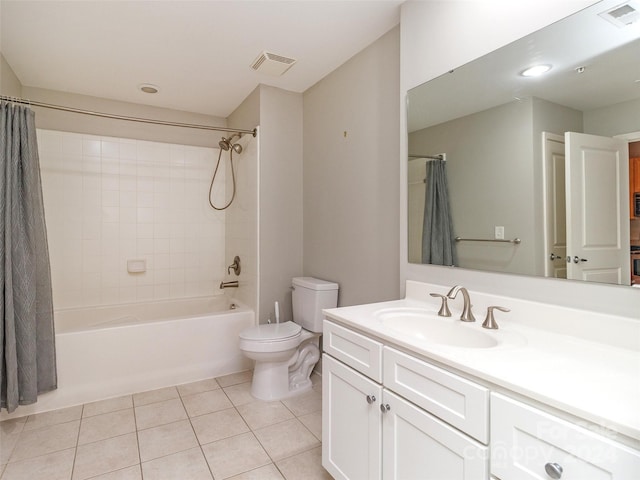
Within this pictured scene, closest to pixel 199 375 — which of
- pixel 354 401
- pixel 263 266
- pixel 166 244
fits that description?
pixel 263 266

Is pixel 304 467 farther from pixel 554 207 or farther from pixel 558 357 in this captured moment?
pixel 554 207

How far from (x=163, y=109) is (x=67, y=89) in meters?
0.79

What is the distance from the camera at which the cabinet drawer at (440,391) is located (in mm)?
898

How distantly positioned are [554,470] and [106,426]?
7.78 ft

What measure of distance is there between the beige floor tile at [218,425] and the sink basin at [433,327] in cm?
122

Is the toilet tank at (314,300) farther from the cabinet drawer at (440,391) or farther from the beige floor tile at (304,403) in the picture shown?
the cabinet drawer at (440,391)

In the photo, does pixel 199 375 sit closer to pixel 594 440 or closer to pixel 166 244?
pixel 166 244

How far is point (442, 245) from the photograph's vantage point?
1713mm

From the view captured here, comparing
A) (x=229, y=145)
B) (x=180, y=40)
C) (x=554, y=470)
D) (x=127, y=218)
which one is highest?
(x=180, y=40)

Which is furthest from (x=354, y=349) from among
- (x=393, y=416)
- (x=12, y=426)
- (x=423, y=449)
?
(x=12, y=426)

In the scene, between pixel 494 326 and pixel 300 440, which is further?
pixel 300 440

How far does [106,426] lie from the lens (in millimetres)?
2105

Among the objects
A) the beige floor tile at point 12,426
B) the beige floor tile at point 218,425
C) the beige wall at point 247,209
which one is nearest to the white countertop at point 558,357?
the beige floor tile at point 218,425

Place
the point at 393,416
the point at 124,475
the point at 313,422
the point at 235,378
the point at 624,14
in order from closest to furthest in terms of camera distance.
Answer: the point at 624,14 → the point at 393,416 → the point at 124,475 → the point at 313,422 → the point at 235,378
